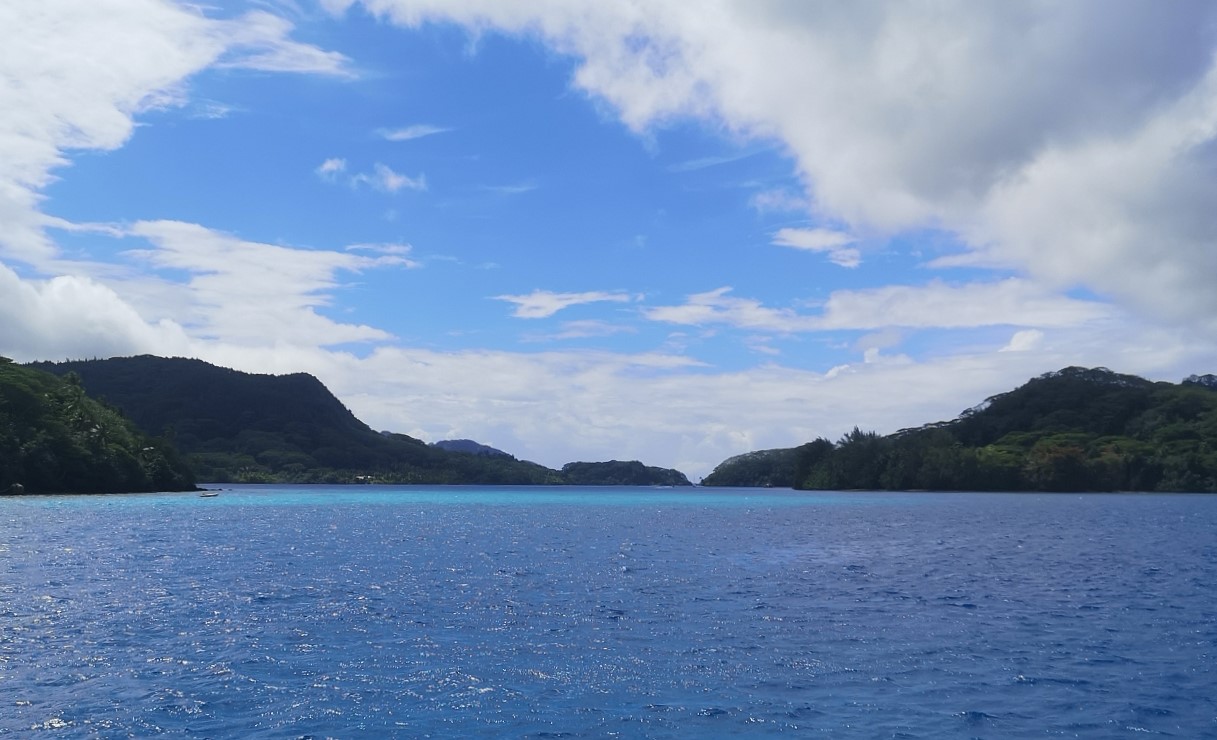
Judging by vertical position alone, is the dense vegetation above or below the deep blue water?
above

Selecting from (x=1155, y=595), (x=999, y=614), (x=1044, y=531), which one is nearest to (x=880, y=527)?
(x=1044, y=531)

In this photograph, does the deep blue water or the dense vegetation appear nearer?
the deep blue water

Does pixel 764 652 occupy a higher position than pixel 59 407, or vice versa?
pixel 59 407

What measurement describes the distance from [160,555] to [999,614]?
63.3 m

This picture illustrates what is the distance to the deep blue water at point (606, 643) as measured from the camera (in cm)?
2558

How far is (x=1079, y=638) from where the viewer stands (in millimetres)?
37188

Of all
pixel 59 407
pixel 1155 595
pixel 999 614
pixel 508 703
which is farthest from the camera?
pixel 59 407

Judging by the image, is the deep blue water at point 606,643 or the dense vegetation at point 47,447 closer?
the deep blue water at point 606,643

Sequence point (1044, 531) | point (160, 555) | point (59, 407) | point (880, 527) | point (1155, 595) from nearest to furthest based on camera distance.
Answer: point (1155, 595), point (160, 555), point (1044, 531), point (880, 527), point (59, 407)

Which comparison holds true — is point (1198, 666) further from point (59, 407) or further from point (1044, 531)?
point (59, 407)

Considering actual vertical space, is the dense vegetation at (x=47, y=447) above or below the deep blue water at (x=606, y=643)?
above

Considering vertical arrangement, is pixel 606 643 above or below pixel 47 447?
below

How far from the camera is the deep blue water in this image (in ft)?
83.9

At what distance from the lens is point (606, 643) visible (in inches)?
1423
